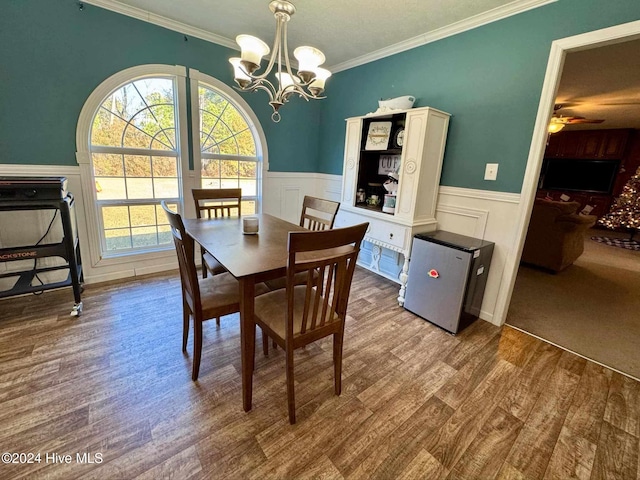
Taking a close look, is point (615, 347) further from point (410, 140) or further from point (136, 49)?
point (136, 49)

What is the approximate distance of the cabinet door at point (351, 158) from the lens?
9.39ft

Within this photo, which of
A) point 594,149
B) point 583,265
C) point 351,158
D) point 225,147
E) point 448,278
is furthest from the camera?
point 594,149

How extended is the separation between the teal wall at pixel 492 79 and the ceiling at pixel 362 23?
0.37 ft

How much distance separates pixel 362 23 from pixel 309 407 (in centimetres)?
297

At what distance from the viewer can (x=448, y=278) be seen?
2.16 m

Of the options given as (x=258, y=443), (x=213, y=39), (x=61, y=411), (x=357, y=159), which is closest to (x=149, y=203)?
(x=213, y=39)

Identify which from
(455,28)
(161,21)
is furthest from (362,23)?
(161,21)

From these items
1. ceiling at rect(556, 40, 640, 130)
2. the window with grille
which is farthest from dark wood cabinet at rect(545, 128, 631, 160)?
the window with grille

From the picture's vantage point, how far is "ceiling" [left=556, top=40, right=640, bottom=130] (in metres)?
2.52

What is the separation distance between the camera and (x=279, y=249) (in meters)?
1.57

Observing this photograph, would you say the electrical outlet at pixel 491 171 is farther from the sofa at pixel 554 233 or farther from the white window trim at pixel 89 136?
the white window trim at pixel 89 136

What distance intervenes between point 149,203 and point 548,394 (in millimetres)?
3660

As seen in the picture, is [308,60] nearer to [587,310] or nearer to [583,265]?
[587,310]

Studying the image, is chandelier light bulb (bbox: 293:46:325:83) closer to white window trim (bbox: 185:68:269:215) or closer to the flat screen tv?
white window trim (bbox: 185:68:269:215)
